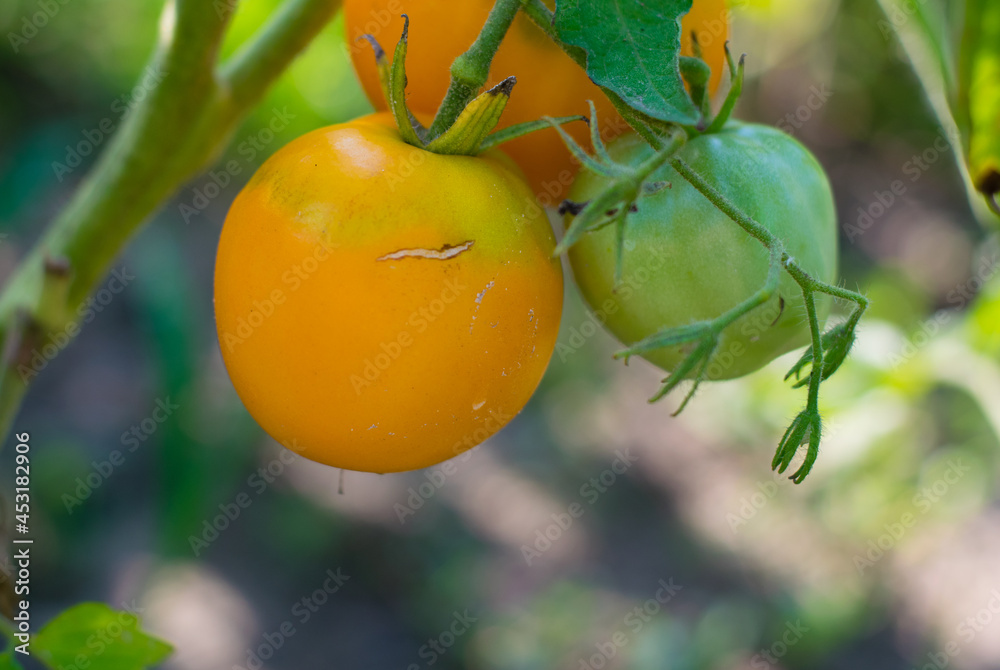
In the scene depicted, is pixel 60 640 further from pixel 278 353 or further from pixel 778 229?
pixel 778 229

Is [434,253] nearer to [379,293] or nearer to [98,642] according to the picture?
[379,293]

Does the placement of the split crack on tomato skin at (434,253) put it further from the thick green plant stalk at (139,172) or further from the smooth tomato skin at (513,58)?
the thick green plant stalk at (139,172)

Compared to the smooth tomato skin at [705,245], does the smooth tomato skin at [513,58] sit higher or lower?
higher

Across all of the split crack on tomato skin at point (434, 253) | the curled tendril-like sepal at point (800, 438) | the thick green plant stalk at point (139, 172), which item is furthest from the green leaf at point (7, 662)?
the curled tendril-like sepal at point (800, 438)

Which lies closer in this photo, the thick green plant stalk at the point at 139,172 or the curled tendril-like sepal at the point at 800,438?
the curled tendril-like sepal at the point at 800,438

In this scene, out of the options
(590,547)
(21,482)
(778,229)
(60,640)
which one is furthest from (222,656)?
(778,229)

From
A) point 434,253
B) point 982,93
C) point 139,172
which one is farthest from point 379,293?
point 982,93
